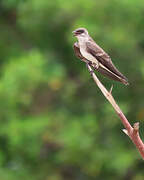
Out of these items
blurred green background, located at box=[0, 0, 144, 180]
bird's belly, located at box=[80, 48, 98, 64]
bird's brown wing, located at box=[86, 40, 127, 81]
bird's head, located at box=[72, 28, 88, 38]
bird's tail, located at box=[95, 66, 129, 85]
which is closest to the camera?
bird's tail, located at box=[95, 66, 129, 85]

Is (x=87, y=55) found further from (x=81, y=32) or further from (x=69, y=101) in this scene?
(x=69, y=101)

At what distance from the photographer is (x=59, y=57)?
9.88 metres

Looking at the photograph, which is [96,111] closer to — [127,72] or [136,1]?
[127,72]

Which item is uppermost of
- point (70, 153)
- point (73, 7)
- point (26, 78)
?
point (73, 7)

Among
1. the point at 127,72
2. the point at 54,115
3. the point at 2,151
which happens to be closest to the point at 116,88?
the point at 127,72

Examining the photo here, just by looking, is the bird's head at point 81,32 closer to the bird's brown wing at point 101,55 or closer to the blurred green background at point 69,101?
the bird's brown wing at point 101,55

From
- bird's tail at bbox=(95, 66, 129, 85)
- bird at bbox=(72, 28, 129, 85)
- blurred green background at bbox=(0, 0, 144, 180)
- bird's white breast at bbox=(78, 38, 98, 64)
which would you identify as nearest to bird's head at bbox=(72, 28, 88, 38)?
bird at bbox=(72, 28, 129, 85)

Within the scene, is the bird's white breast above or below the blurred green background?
below

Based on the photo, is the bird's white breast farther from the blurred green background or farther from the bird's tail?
the blurred green background

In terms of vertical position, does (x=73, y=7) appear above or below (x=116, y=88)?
above

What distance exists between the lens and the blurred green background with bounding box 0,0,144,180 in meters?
9.21

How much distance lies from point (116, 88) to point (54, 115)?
817 mm

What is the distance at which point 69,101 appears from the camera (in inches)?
387

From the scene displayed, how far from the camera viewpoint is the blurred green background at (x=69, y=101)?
921cm
